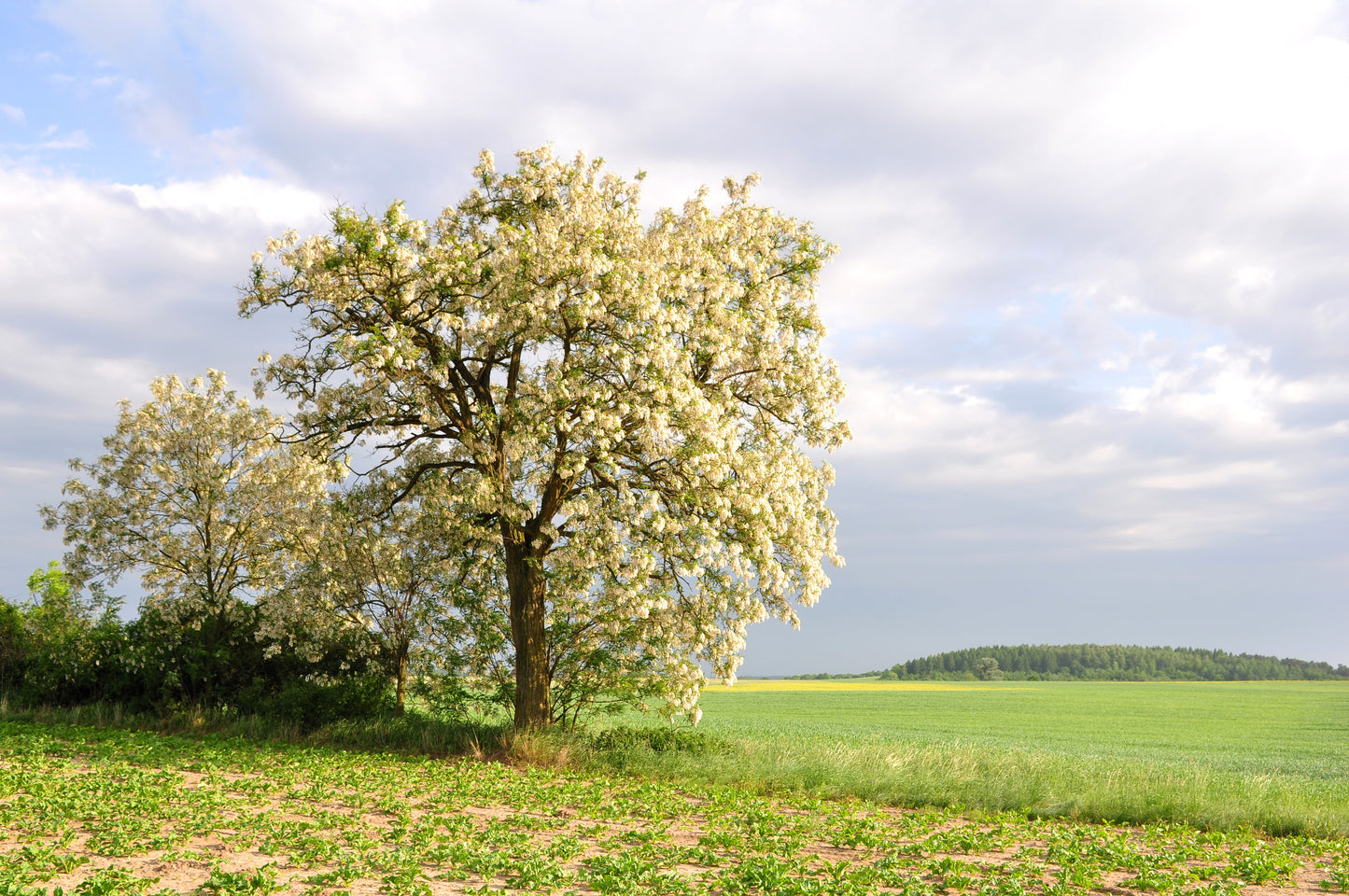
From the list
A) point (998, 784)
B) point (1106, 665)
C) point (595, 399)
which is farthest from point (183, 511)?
point (1106, 665)

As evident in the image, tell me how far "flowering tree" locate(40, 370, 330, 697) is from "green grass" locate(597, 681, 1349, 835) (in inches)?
506

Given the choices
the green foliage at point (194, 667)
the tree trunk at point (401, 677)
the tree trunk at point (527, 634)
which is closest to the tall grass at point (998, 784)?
the tree trunk at point (527, 634)

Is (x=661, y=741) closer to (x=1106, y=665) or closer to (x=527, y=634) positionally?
(x=527, y=634)

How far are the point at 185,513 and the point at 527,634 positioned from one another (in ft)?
38.3

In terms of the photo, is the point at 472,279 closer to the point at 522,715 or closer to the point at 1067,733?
the point at 522,715

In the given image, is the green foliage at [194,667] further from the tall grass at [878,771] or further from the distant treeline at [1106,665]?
the distant treeline at [1106,665]

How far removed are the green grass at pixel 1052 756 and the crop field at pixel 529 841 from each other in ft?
3.52

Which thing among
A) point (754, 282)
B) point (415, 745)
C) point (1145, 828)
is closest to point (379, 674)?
point (415, 745)

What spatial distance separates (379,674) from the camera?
75.0 feet

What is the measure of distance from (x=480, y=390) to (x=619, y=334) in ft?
12.8

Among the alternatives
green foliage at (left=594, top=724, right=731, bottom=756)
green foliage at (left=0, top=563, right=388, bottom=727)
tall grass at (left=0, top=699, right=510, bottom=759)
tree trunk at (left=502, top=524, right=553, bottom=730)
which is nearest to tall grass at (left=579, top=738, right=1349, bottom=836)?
green foliage at (left=594, top=724, right=731, bottom=756)

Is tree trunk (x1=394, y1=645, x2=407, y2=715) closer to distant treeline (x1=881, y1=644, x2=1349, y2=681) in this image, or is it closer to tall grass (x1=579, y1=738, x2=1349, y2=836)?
tall grass (x1=579, y1=738, x2=1349, y2=836)

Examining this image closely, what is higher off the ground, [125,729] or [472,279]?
[472,279]

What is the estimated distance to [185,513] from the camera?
24391 mm
